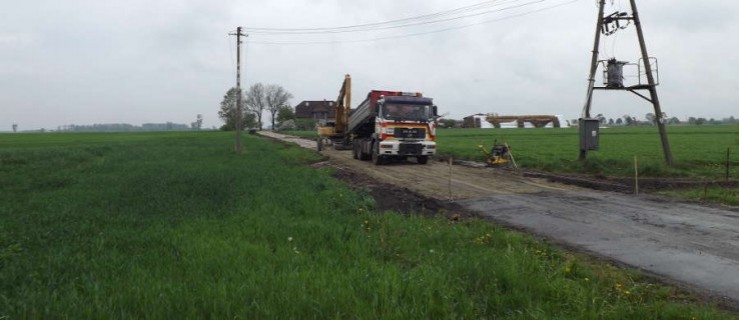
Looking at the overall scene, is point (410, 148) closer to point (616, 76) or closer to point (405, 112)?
point (405, 112)

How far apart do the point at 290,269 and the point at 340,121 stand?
1130 inches

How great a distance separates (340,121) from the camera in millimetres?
34000

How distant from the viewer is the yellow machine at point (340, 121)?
1248 inches

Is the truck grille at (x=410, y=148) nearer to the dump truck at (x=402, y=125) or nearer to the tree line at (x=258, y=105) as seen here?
the dump truck at (x=402, y=125)

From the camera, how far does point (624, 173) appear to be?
18.5 meters

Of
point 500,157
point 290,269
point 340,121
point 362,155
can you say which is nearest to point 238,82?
point 340,121

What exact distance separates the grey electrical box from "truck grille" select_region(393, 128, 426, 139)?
6.66 m

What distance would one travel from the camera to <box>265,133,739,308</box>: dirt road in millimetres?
6523

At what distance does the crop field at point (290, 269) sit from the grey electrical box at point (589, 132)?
12.3m

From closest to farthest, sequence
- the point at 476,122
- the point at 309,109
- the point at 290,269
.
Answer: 1. the point at 290,269
2. the point at 476,122
3. the point at 309,109

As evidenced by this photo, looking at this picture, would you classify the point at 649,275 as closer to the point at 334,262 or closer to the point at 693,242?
the point at 693,242

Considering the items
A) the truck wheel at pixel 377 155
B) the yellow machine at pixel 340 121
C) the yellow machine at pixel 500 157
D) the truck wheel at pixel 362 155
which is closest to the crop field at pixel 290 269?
the truck wheel at pixel 377 155

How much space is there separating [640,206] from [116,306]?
10799mm

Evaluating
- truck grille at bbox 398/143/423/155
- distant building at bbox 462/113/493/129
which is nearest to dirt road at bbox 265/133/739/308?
truck grille at bbox 398/143/423/155
